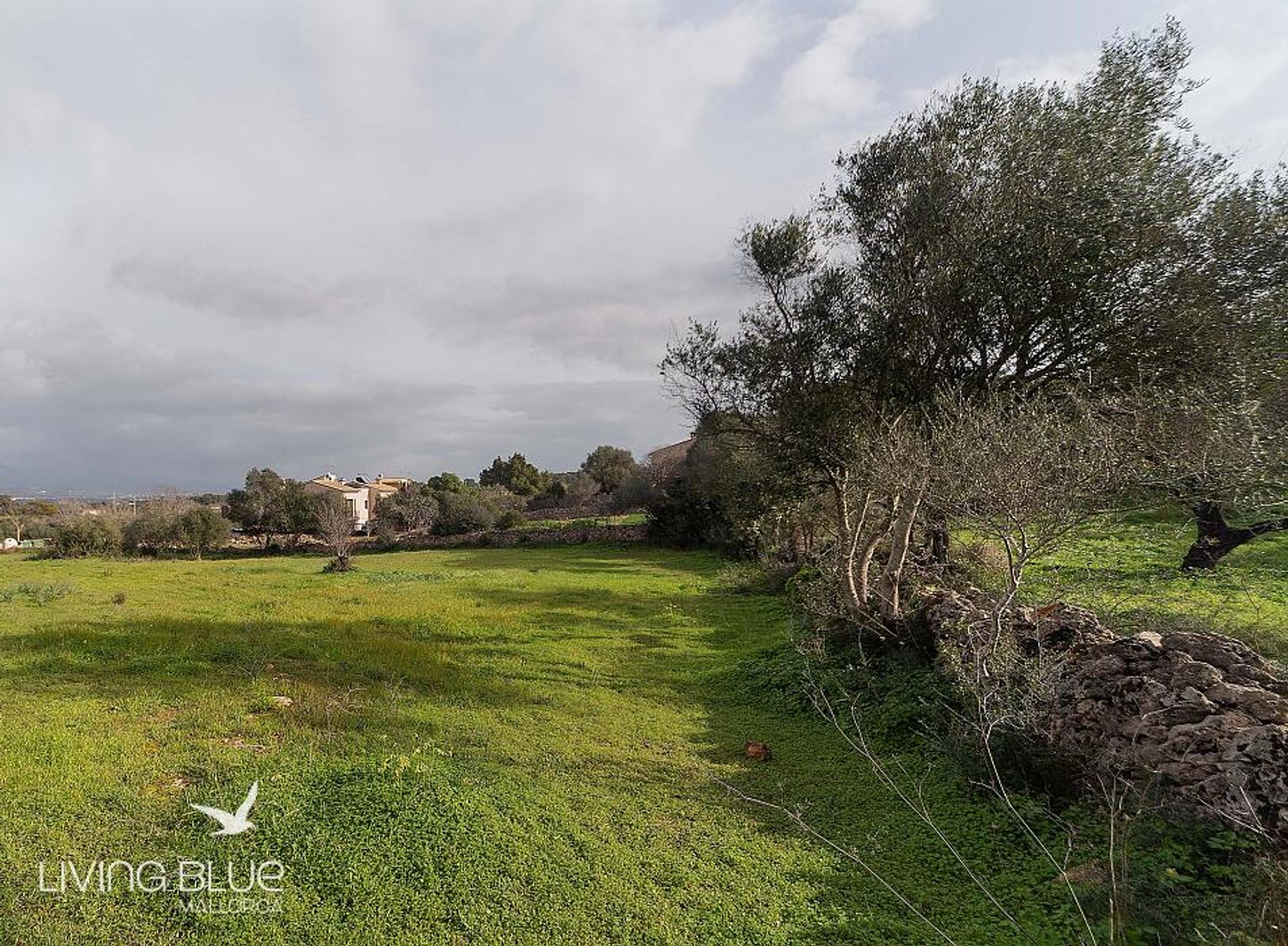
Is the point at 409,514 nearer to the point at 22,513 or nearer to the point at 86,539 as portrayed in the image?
the point at 86,539

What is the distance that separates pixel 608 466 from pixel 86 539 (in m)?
39.0

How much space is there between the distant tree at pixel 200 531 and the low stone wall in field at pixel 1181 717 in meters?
43.2

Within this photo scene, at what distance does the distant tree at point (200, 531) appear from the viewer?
117 ft

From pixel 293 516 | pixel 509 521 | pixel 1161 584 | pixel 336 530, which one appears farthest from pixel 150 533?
pixel 1161 584

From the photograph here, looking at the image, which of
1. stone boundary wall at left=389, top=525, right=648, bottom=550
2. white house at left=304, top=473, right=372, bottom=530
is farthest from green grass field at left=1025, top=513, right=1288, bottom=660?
white house at left=304, top=473, right=372, bottom=530

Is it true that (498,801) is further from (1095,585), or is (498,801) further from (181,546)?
(181,546)

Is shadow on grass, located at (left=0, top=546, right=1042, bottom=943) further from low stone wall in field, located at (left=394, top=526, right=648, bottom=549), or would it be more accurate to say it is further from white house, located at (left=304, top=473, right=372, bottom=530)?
white house, located at (left=304, top=473, right=372, bottom=530)

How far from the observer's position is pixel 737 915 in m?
3.82

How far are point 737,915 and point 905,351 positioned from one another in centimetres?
817

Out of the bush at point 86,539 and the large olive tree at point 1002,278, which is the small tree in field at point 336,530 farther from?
the large olive tree at point 1002,278

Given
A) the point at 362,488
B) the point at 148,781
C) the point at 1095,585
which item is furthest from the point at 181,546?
the point at 1095,585

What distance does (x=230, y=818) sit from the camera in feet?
14.7
